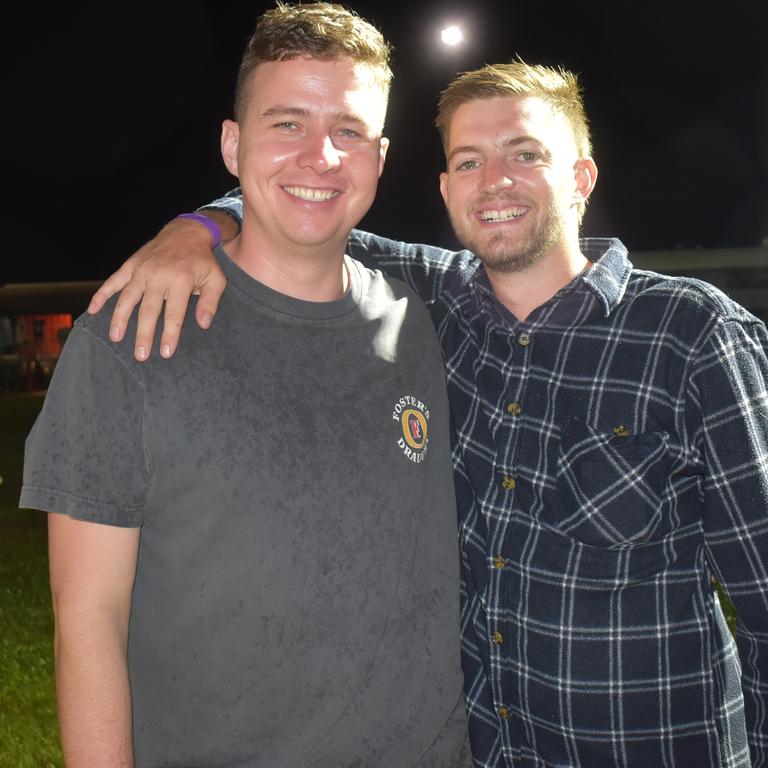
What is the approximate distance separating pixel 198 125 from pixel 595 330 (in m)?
34.4

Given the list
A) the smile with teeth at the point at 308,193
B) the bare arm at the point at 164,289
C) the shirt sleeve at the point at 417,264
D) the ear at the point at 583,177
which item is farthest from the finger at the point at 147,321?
the ear at the point at 583,177

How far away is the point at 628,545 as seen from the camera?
2154 millimetres

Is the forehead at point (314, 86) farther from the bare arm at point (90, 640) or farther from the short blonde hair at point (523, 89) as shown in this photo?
the bare arm at point (90, 640)

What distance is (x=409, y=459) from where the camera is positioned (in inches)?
87.9

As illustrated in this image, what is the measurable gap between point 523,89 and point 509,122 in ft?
0.41

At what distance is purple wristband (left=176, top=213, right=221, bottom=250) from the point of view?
2.51 meters

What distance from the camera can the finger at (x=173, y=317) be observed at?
1973 millimetres

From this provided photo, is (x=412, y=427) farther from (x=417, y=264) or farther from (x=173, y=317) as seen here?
(x=417, y=264)

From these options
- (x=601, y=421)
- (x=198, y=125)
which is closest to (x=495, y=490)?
(x=601, y=421)

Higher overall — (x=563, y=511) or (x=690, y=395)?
(x=690, y=395)

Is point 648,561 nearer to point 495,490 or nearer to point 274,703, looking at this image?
point 495,490

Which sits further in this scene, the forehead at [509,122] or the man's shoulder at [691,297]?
the forehead at [509,122]

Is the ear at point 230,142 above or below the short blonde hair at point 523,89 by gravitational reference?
below

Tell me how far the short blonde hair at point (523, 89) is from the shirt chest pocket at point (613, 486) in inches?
→ 44.4
